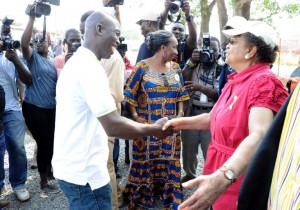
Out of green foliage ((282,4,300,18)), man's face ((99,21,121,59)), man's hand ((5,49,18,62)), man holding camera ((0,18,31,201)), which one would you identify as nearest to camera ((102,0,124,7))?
man holding camera ((0,18,31,201))

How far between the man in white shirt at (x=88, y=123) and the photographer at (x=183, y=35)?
2.30m

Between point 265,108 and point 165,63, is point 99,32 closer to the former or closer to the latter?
point 265,108

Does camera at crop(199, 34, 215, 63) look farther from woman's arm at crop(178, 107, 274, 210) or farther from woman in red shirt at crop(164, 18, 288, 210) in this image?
woman's arm at crop(178, 107, 274, 210)

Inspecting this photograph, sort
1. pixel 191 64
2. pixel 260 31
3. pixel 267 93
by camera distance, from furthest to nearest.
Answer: pixel 191 64
pixel 260 31
pixel 267 93

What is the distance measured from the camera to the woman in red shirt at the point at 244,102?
1571 millimetres

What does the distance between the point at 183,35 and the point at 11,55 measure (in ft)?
7.17

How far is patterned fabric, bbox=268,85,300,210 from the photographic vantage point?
870 millimetres

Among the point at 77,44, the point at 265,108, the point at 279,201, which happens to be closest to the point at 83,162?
the point at 265,108

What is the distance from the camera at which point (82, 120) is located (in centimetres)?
185

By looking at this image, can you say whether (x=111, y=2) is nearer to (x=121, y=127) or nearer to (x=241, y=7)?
(x=121, y=127)

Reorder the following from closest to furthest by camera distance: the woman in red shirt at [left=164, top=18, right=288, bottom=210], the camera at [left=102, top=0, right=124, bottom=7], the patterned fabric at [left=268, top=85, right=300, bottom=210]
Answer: the patterned fabric at [left=268, top=85, right=300, bottom=210] < the woman in red shirt at [left=164, top=18, right=288, bottom=210] < the camera at [left=102, top=0, right=124, bottom=7]

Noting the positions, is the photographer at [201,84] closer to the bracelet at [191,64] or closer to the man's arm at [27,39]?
the bracelet at [191,64]

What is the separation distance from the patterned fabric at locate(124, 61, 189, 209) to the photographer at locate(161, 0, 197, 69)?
2.74ft

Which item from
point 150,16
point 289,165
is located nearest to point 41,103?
point 150,16
